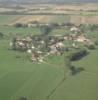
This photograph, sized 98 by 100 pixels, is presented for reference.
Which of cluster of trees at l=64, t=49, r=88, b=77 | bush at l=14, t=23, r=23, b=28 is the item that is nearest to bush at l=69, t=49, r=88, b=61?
cluster of trees at l=64, t=49, r=88, b=77

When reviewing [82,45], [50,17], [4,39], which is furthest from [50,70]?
[50,17]

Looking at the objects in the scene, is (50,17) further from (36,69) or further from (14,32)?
(36,69)

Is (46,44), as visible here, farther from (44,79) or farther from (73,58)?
(44,79)

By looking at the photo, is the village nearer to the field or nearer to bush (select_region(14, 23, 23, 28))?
the field

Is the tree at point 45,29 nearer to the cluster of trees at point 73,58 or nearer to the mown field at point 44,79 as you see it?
the mown field at point 44,79

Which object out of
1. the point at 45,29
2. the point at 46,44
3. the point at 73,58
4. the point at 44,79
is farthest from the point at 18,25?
the point at 44,79

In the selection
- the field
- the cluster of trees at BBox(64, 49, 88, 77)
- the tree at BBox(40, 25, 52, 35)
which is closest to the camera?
the field
